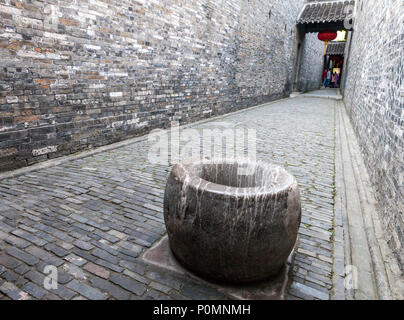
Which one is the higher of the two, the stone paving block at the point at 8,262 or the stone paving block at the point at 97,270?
the stone paving block at the point at 8,262

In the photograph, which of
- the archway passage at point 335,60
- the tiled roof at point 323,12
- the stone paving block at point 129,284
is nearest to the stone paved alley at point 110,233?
the stone paving block at point 129,284

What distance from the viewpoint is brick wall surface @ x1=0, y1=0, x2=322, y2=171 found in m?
4.04

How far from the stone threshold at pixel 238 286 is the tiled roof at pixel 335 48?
35480 millimetres

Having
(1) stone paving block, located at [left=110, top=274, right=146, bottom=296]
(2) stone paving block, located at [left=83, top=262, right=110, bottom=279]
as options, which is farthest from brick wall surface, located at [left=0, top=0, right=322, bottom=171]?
(1) stone paving block, located at [left=110, top=274, right=146, bottom=296]

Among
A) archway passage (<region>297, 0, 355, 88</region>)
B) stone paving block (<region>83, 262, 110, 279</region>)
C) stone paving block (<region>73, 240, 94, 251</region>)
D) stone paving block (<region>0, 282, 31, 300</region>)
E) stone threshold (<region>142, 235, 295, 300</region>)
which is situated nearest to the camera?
stone paving block (<region>0, 282, 31, 300</region>)

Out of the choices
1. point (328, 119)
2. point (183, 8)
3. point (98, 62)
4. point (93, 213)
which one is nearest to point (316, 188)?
point (93, 213)

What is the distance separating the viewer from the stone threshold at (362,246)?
2.20 metres

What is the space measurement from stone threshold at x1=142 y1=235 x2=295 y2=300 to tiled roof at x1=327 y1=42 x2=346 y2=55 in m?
35.5

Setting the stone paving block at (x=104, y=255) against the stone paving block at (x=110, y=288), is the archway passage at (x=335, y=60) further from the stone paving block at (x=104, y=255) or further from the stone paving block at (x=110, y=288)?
the stone paving block at (x=110, y=288)

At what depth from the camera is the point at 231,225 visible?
76.9 inches

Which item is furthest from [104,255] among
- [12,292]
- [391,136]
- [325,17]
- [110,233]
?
[325,17]

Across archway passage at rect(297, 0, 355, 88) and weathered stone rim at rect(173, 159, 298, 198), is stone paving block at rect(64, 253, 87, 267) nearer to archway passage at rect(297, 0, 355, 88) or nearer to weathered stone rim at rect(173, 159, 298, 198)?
weathered stone rim at rect(173, 159, 298, 198)

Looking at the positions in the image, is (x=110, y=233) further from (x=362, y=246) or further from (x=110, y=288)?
(x=362, y=246)
